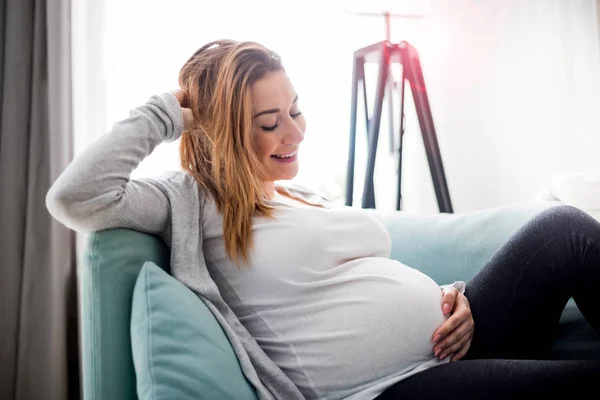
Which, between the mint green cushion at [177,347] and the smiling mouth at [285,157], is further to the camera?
the smiling mouth at [285,157]

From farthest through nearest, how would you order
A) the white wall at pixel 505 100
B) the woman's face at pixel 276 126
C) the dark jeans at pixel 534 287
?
1. the white wall at pixel 505 100
2. the woman's face at pixel 276 126
3. the dark jeans at pixel 534 287

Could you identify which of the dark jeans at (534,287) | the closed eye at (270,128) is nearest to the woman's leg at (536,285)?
the dark jeans at (534,287)

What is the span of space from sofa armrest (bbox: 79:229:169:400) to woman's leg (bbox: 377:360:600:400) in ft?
1.51

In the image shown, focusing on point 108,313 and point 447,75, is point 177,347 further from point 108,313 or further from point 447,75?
point 447,75

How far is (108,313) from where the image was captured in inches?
36.9

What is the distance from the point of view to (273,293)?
106 centimetres

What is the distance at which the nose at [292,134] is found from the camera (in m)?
1.19

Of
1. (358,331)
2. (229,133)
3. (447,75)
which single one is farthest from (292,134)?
(447,75)

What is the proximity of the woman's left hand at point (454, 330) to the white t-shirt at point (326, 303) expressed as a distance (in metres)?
0.02

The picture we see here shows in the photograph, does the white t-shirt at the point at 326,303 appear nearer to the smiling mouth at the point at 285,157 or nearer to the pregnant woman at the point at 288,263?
the pregnant woman at the point at 288,263

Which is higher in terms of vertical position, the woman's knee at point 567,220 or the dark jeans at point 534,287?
the woman's knee at point 567,220

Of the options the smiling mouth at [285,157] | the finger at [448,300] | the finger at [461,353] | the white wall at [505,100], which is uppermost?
the white wall at [505,100]

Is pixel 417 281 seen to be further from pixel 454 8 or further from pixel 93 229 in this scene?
pixel 454 8

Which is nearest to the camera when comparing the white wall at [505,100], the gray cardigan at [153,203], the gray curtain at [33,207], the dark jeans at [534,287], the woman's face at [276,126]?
the gray cardigan at [153,203]
